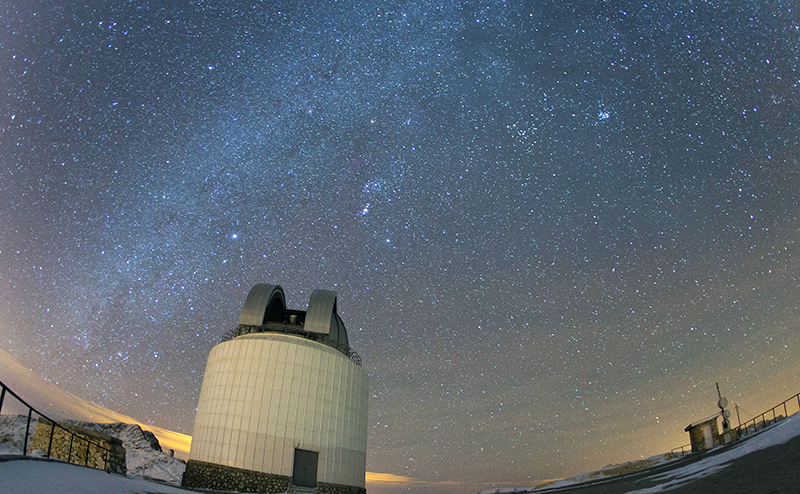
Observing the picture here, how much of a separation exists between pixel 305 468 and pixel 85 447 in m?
8.86

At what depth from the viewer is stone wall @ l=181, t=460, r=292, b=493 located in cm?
1883

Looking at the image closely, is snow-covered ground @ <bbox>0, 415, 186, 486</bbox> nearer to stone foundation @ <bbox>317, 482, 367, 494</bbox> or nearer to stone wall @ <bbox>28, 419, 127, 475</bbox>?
stone wall @ <bbox>28, 419, 127, 475</bbox>

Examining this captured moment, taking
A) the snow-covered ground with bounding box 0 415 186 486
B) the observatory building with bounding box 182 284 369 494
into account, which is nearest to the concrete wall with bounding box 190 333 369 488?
the observatory building with bounding box 182 284 369 494

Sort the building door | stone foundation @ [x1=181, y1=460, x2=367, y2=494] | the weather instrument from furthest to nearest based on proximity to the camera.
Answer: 1. the weather instrument
2. the building door
3. stone foundation @ [x1=181, y1=460, x2=367, y2=494]

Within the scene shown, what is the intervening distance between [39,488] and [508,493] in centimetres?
1709

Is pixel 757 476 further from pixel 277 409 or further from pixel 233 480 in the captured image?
pixel 233 480

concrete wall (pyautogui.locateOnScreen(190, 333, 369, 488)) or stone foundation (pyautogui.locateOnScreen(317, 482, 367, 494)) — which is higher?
concrete wall (pyautogui.locateOnScreen(190, 333, 369, 488))

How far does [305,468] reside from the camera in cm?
2019

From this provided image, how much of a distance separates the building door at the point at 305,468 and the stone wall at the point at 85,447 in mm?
6526

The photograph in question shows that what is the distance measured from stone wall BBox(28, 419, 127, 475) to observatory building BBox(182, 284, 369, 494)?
11.9 ft

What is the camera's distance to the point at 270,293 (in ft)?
76.8

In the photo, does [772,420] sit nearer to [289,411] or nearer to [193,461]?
[289,411]

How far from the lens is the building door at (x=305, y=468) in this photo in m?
19.9

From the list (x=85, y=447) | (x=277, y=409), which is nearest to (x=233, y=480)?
(x=277, y=409)
